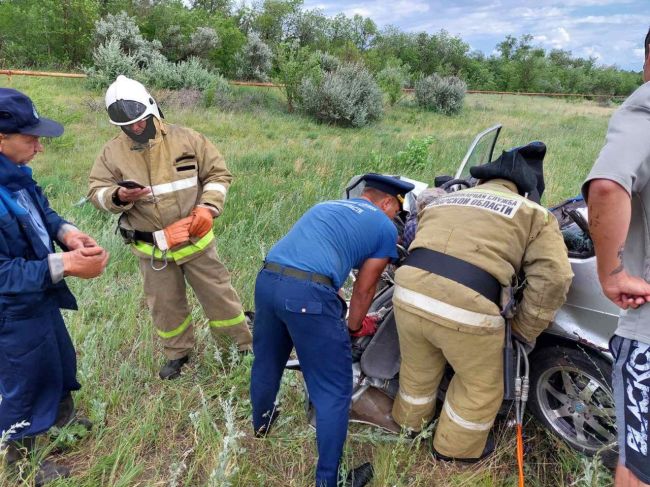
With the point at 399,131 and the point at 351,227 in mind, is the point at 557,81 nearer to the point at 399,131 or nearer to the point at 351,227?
the point at 399,131

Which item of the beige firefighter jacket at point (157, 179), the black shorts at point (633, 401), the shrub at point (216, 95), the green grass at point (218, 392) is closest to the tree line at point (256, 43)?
the shrub at point (216, 95)

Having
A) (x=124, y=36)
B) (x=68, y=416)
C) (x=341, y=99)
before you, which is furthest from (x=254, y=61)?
(x=68, y=416)

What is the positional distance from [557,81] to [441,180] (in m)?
50.7

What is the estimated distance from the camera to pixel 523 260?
2.45m

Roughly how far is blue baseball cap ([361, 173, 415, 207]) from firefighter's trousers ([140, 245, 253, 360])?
4.09 feet

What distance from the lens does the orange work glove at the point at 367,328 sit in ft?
9.47

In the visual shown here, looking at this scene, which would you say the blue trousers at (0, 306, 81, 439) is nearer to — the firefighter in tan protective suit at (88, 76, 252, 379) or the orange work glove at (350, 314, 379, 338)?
the firefighter in tan protective suit at (88, 76, 252, 379)

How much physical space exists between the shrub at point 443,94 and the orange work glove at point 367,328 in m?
17.8

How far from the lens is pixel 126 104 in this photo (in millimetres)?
2838

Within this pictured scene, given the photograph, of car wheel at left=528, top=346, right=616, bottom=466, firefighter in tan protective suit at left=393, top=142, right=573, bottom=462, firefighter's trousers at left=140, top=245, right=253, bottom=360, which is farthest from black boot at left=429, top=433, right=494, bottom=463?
firefighter's trousers at left=140, top=245, right=253, bottom=360

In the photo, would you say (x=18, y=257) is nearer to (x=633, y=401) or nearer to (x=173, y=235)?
(x=173, y=235)

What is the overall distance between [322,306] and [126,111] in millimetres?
1687

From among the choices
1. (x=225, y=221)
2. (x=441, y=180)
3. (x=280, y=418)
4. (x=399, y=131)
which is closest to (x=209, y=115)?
(x=399, y=131)

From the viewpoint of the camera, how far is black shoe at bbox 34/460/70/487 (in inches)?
95.0
